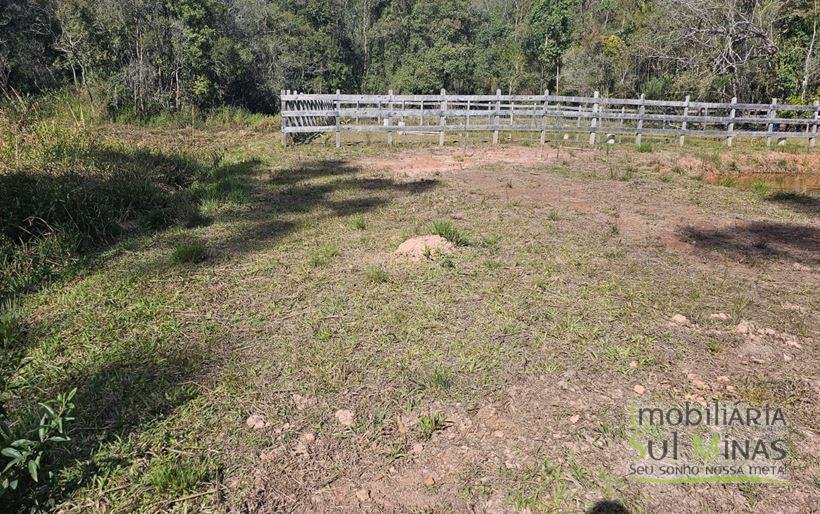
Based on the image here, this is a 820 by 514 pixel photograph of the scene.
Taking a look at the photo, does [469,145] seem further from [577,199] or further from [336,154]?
[577,199]

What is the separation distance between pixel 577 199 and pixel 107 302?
641 centimetres

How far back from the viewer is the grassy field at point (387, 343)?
97.0 inches

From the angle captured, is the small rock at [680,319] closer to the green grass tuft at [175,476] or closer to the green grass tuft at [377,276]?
the green grass tuft at [377,276]

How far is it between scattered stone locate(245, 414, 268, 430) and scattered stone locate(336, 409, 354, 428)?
15.8 inches

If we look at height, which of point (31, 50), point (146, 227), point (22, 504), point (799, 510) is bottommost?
point (799, 510)

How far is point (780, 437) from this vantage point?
275 centimetres

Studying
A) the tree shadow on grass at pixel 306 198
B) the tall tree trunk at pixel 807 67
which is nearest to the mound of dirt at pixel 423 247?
the tree shadow on grass at pixel 306 198

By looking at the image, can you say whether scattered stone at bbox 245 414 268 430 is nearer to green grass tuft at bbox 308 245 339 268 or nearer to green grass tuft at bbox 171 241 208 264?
green grass tuft at bbox 308 245 339 268

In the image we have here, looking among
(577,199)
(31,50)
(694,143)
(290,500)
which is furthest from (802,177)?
(31,50)

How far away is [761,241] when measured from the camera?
6082 millimetres

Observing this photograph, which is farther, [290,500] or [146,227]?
[146,227]

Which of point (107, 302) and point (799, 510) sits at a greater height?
point (107, 302)

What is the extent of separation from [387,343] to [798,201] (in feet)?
27.0

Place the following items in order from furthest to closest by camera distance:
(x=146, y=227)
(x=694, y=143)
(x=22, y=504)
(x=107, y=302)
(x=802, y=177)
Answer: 1. (x=694, y=143)
2. (x=802, y=177)
3. (x=146, y=227)
4. (x=107, y=302)
5. (x=22, y=504)
